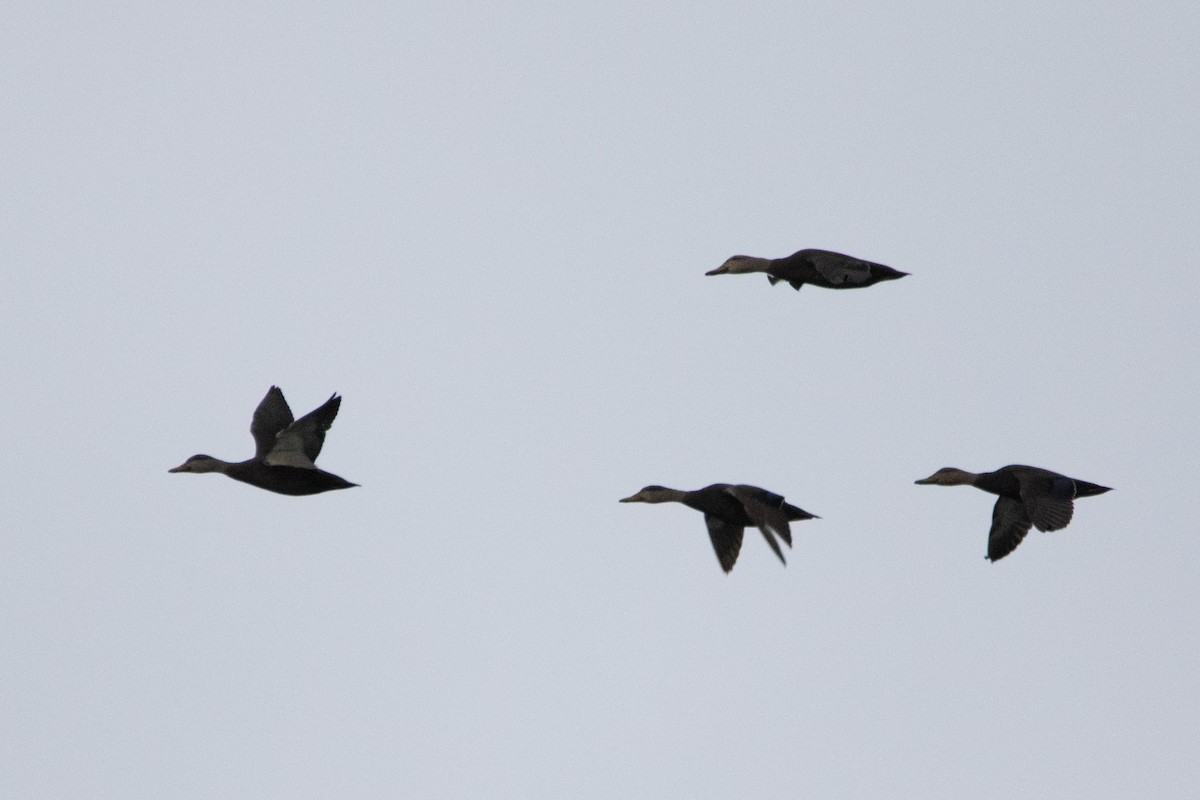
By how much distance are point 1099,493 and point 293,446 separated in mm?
9857

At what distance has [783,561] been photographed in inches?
847

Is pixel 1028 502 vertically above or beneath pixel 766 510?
above

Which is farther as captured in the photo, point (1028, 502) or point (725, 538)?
point (725, 538)

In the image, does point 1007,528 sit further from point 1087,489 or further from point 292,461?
point 292,461

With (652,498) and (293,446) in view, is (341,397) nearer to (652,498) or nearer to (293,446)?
(293,446)

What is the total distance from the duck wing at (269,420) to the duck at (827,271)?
6.33 m

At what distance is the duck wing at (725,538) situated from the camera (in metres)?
24.9

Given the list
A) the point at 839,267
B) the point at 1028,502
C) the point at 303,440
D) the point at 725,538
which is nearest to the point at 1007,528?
the point at 1028,502

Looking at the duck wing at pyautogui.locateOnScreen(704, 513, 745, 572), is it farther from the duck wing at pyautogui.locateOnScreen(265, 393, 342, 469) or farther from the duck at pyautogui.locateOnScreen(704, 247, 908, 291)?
the duck wing at pyautogui.locateOnScreen(265, 393, 342, 469)

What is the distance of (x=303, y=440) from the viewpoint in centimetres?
2459

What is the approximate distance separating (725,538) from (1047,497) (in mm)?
3935

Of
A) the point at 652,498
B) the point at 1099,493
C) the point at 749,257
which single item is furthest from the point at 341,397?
the point at 1099,493

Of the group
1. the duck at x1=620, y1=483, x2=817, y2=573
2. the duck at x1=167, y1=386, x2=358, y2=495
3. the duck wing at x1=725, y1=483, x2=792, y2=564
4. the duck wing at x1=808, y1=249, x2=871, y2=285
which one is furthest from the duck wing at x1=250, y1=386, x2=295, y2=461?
the duck wing at x1=808, y1=249, x2=871, y2=285

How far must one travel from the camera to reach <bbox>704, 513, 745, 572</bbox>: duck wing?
2494 cm
